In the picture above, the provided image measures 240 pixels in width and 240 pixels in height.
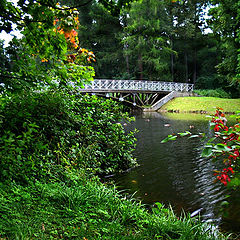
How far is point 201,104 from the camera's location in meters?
22.3

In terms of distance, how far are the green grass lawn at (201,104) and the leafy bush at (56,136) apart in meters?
17.0

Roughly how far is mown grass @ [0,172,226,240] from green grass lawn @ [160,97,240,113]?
19.0m

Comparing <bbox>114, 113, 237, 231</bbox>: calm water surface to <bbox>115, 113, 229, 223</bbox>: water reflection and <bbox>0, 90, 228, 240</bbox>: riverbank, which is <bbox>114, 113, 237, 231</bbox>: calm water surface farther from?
<bbox>0, 90, 228, 240</bbox>: riverbank

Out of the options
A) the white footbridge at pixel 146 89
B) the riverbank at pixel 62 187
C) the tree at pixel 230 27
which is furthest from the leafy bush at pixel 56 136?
the white footbridge at pixel 146 89

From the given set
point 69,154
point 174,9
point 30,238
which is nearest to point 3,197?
point 30,238

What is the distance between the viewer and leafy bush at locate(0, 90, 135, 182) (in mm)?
2842

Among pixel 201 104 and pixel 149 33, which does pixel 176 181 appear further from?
pixel 149 33

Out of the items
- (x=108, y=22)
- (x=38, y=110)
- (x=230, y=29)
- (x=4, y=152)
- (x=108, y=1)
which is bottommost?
(x=4, y=152)

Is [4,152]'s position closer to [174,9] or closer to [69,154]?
[69,154]

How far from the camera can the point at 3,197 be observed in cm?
231

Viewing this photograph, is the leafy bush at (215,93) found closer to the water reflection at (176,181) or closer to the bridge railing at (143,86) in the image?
the bridge railing at (143,86)

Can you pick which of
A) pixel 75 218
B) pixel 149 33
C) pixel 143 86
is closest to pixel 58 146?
pixel 75 218

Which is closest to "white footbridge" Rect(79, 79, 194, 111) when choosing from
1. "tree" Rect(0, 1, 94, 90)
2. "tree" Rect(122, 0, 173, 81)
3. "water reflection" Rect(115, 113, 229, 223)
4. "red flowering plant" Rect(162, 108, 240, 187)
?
"tree" Rect(122, 0, 173, 81)

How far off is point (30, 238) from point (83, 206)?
0.78 meters
